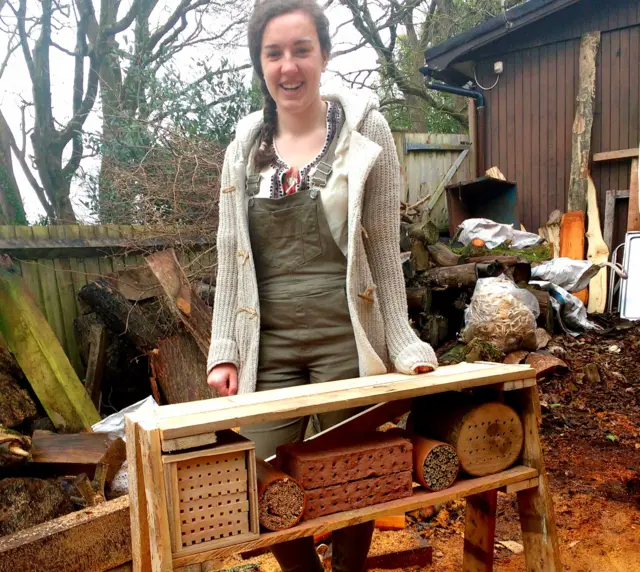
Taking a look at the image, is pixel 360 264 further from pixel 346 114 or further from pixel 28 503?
pixel 28 503

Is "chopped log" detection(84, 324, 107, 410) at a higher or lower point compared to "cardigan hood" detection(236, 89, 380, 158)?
lower

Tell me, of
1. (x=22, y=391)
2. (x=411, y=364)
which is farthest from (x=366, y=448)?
(x=22, y=391)

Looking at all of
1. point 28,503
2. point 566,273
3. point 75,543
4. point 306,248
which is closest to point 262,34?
point 306,248

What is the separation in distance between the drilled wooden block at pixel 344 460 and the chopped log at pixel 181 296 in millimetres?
2418

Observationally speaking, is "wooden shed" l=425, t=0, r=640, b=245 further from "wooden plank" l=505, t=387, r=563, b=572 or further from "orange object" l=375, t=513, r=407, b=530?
"wooden plank" l=505, t=387, r=563, b=572

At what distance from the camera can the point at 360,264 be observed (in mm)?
1832

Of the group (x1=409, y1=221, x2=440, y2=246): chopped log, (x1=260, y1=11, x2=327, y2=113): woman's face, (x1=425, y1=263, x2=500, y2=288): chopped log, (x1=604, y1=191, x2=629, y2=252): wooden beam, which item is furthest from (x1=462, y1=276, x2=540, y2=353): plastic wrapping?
(x1=260, y1=11, x2=327, y2=113): woman's face

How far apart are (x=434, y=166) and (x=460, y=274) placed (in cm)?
438

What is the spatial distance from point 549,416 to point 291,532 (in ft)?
11.1

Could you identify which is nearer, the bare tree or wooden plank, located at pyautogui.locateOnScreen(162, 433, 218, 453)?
wooden plank, located at pyautogui.locateOnScreen(162, 433, 218, 453)

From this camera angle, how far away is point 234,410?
1.46m

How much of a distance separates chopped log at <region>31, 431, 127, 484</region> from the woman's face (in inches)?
83.7

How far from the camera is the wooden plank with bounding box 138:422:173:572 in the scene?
1330 mm

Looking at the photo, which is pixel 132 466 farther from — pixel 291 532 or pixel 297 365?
pixel 297 365
